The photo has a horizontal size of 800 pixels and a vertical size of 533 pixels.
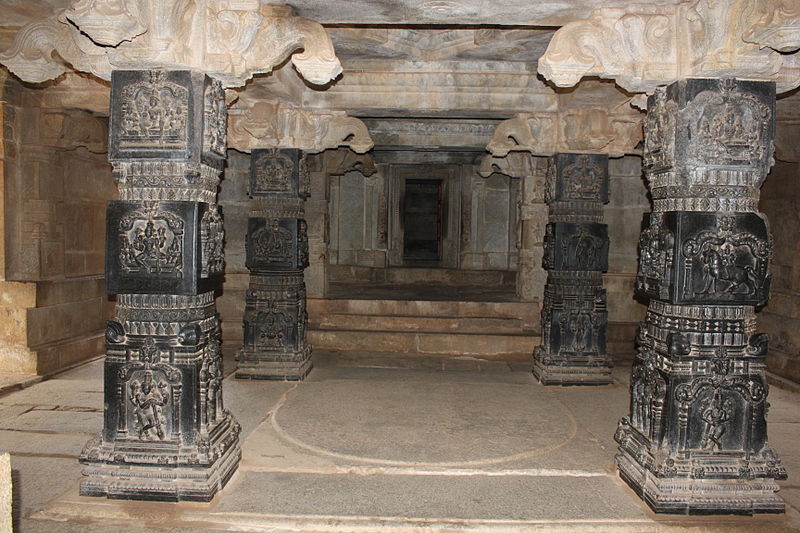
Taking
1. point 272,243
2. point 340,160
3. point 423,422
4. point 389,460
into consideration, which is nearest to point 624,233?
point 340,160

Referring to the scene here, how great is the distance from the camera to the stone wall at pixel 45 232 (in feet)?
19.8

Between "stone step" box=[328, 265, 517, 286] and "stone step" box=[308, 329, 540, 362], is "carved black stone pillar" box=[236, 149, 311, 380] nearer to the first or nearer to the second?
"stone step" box=[308, 329, 540, 362]

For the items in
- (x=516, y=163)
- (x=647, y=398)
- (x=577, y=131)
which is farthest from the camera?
Answer: (x=516, y=163)

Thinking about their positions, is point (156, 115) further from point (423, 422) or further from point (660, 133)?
point (423, 422)

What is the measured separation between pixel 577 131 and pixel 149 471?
192 inches

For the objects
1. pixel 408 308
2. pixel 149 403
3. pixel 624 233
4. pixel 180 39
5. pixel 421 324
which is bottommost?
pixel 421 324

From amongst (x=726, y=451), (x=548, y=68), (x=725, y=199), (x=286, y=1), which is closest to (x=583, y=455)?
(x=726, y=451)

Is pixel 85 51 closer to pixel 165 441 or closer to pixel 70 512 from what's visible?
pixel 165 441

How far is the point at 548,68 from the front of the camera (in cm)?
333

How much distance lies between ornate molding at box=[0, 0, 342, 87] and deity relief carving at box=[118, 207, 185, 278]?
0.86 meters

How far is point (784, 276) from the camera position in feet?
22.3

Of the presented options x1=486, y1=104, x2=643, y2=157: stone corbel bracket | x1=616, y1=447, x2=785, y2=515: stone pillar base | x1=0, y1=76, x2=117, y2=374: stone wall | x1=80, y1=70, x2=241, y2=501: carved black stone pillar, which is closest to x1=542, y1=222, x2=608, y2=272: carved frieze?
x1=486, y1=104, x2=643, y2=157: stone corbel bracket

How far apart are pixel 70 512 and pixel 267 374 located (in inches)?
122

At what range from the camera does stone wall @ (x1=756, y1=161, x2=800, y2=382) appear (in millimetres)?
6535
